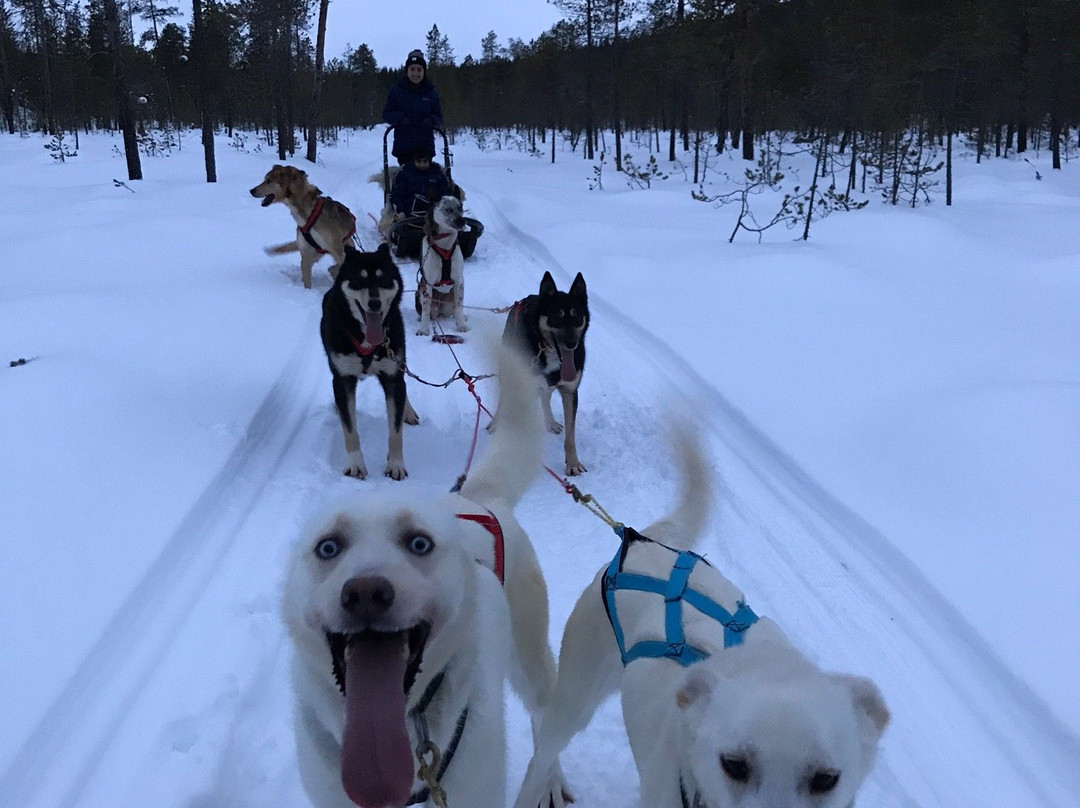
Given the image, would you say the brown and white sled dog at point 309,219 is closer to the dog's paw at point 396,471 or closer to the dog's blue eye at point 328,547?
the dog's paw at point 396,471

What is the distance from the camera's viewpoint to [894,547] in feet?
10.6

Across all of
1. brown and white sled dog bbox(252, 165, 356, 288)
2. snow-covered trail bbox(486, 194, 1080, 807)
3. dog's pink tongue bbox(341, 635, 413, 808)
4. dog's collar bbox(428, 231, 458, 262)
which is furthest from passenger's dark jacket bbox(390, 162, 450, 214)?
dog's pink tongue bbox(341, 635, 413, 808)

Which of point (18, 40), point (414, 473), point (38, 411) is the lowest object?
point (414, 473)

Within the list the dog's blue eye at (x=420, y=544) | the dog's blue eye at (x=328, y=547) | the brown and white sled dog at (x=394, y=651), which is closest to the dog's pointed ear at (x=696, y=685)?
the brown and white sled dog at (x=394, y=651)

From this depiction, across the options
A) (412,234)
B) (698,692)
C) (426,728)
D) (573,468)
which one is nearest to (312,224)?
(412,234)

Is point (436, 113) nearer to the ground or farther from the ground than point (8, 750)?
farther from the ground

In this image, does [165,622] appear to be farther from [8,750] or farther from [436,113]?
[436,113]

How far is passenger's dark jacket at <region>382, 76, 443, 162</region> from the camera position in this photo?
9.23 m

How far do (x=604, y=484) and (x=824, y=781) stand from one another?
9.36ft

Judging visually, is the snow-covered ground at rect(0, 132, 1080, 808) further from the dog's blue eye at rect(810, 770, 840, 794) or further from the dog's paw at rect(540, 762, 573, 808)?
the dog's blue eye at rect(810, 770, 840, 794)

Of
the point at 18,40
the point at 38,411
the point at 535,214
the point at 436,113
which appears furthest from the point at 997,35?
the point at 18,40

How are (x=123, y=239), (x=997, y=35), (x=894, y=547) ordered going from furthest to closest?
(x=997, y=35), (x=123, y=239), (x=894, y=547)

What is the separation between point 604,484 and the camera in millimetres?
4070

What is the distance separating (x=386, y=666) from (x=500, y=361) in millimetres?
1190
